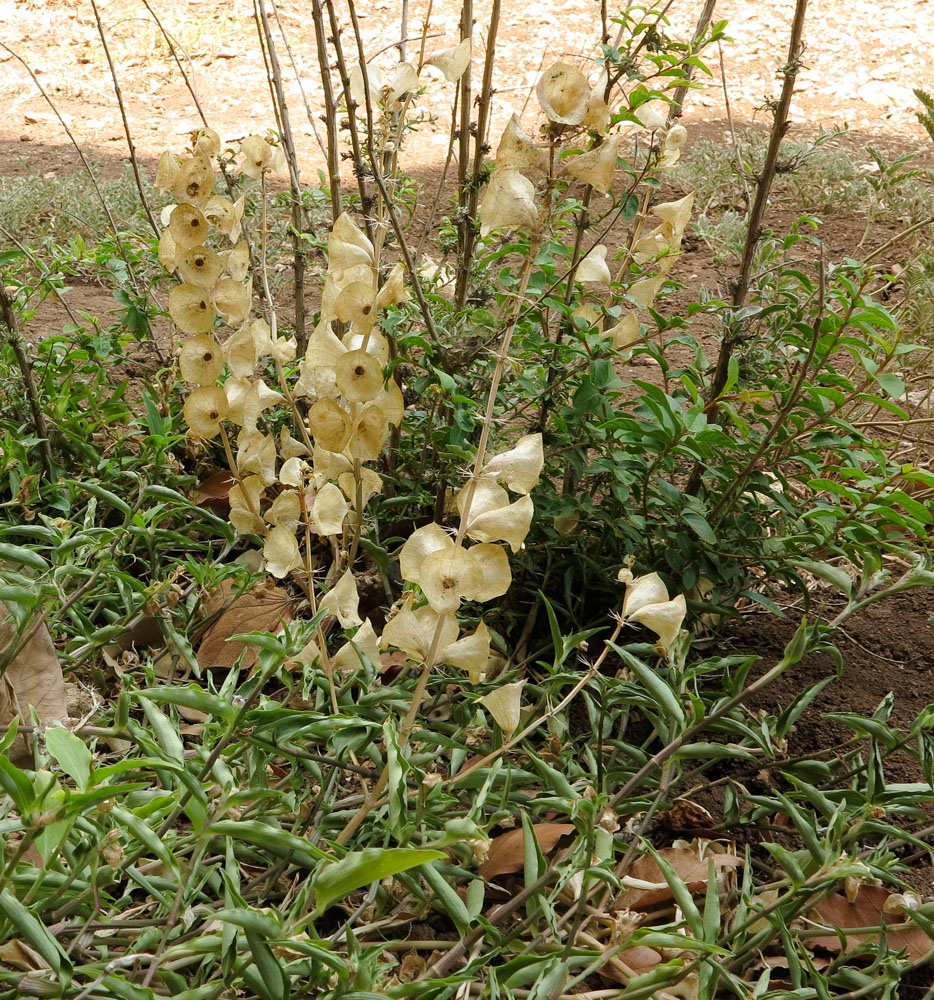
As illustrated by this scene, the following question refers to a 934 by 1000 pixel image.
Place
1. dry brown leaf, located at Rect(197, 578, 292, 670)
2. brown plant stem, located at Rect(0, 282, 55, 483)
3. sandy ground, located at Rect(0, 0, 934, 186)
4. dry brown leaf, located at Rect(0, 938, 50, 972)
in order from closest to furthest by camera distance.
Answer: dry brown leaf, located at Rect(0, 938, 50, 972) → dry brown leaf, located at Rect(197, 578, 292, 670) → brown plant stem, located at Rect(0, 282, 55, 483) → sandy ground, located at Rect(0, 0, 934, 186)

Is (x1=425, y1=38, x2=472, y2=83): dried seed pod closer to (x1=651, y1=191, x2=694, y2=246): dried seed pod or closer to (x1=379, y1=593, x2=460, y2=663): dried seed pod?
(x1=651, y1=191, x2=694, y2=246): dried seed pod

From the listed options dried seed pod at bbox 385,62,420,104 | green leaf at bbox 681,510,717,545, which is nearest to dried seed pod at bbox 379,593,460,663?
green leaf at bbox 681,510,717,545

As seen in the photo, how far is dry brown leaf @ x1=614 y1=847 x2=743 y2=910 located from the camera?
145 cm

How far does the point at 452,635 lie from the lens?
4.00ft

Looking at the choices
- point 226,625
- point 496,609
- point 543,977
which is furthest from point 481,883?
point 226,625

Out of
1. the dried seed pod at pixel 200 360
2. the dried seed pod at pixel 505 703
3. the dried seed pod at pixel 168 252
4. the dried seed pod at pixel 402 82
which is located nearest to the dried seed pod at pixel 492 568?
the dried seed pod at pixel 505 703

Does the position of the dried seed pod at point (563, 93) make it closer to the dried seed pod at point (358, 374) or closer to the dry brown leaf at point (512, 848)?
the dried seed pod at point (358, 374)

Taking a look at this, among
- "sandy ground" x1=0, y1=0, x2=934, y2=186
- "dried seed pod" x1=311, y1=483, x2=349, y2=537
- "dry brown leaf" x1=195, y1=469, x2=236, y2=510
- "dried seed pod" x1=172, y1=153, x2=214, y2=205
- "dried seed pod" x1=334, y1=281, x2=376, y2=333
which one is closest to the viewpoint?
"dried seed pod" x1=334, y1=281, x2=376, y2=333

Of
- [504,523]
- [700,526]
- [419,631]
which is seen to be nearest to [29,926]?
[419,631]

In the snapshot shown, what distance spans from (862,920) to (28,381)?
183 centimetres

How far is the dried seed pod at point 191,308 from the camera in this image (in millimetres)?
1555

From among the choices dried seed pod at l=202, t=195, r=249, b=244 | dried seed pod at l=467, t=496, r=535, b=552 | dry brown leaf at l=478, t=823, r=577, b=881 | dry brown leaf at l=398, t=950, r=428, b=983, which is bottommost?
dry brown leaf at l=478, t=823, r=577, b=881

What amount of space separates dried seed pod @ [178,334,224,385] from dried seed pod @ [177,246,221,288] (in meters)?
0.09

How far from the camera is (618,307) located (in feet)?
6.44
